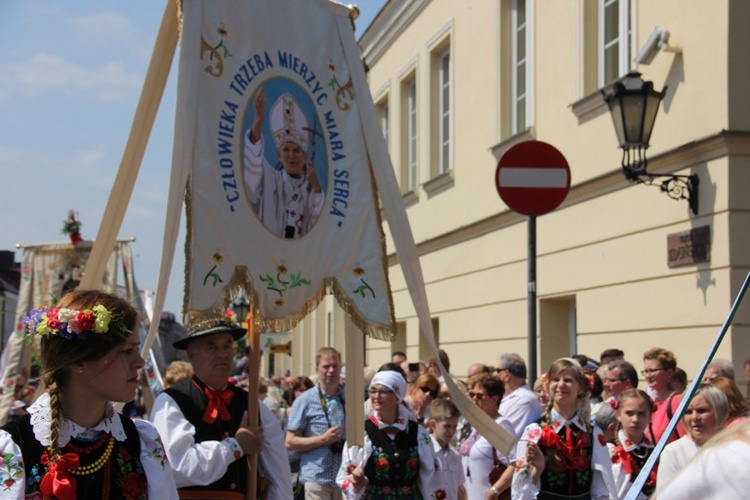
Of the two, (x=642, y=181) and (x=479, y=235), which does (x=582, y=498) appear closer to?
(x=642, y=181)

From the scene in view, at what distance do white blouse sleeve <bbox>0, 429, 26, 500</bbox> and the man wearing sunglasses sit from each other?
493 centimetres

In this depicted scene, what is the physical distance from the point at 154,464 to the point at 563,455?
11.2ft

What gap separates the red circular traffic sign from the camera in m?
7.76

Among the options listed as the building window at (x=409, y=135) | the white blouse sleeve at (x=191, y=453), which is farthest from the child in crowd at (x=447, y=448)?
the building window at (x=409, y=135)

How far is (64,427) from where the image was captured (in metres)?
3.30

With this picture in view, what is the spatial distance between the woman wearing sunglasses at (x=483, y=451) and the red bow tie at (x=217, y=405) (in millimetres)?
2456

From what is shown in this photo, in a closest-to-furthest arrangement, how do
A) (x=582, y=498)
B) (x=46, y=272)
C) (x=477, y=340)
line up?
(x=582, y=498) → (x=46, y=272) → (x=477, y=340)

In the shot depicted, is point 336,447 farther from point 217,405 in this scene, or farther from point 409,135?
point 409,135

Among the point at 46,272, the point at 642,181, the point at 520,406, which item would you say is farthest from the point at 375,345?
the point at 520,406

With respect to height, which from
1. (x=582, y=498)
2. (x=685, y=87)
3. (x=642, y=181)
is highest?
(x=685, y=87)

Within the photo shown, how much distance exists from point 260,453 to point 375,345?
17360 millimetres

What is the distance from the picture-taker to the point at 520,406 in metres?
7.75

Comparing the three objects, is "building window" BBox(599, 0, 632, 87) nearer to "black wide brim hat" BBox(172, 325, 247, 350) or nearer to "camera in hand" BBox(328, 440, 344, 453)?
"camera in hand" BBox(328, 440, 344, 453)

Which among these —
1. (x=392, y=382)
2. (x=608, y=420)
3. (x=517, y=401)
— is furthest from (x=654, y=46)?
(x=392, y=382)
